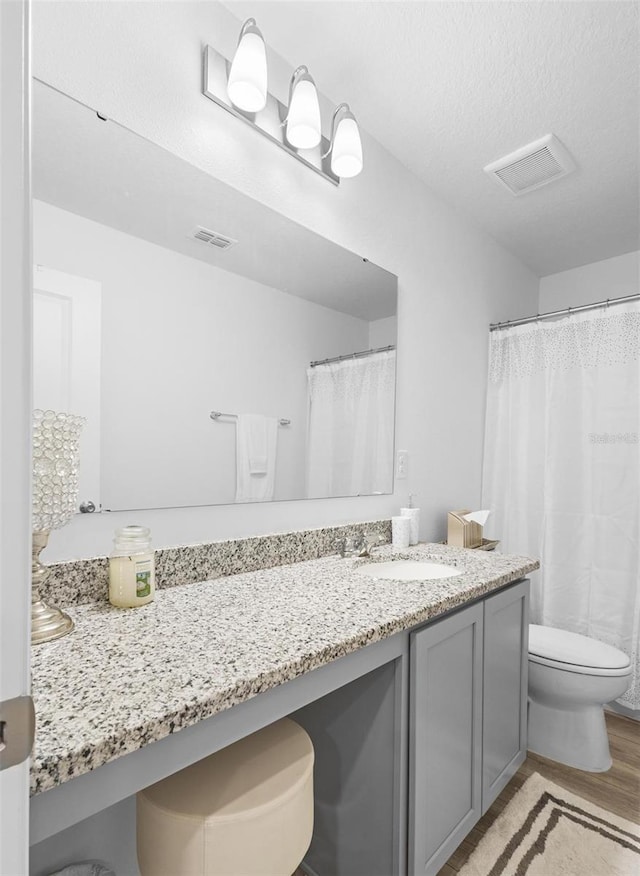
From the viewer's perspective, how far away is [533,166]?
2.10 metres

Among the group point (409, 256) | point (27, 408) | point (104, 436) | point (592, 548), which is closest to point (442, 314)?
point (409, 256)

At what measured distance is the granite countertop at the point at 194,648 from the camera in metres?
0.61

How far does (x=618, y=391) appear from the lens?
2.26 m

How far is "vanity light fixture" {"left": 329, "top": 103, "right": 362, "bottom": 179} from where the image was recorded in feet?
5.25

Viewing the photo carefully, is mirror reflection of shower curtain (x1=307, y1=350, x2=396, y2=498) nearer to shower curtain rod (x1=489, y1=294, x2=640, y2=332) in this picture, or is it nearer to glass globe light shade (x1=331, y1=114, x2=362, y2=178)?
glass globe light shade (x1=331, y1=114, x2=362, y2=178)

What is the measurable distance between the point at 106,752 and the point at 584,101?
239 centimetres

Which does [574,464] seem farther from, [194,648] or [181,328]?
[194,648]

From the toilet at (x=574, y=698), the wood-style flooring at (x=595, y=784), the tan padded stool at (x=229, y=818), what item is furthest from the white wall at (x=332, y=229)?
the wood-style flooring at (x=595, y=784)

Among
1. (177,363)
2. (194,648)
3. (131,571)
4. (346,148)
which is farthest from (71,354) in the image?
(346,148)

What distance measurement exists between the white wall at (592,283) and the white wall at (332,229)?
0.21m

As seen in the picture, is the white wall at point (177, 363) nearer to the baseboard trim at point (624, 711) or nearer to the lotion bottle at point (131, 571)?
Result: the lotion bottle at point (131, 571)

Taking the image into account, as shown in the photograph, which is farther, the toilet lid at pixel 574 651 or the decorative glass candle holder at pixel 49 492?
the toilet lid at pixel 574 651

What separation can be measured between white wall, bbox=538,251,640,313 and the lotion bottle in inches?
120

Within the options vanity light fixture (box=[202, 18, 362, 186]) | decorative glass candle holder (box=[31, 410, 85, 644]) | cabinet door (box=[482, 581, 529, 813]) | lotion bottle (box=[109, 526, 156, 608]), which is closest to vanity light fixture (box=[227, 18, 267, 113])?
vanity light fixture (box=[202, 18, 362, 186])
